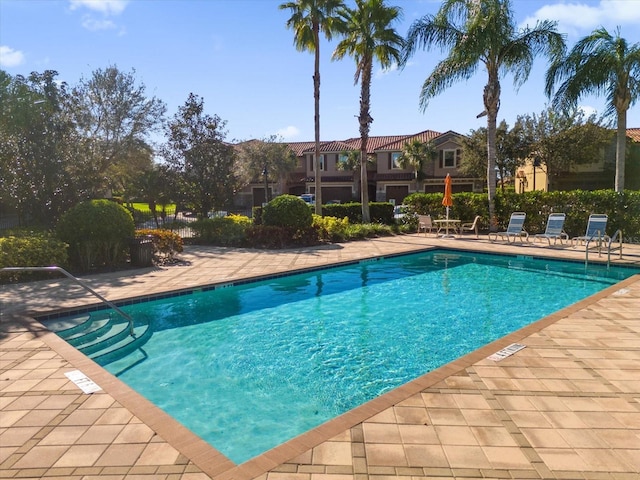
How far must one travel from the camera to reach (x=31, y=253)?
10.4 meters

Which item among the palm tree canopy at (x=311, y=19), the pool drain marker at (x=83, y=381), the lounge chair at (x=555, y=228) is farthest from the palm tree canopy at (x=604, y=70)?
the pool drain marker at (x=83, y=381)

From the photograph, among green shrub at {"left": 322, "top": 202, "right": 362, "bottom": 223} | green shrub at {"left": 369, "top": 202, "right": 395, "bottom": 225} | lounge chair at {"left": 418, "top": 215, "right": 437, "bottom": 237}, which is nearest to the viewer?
lounge chair at {"left": 418, "top": 215, "right": 437, "bottom": 237}

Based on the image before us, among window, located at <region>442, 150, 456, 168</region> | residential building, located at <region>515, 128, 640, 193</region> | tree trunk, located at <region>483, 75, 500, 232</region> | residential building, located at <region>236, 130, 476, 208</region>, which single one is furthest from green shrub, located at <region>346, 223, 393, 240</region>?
window, located at <region>442, 150, 456, 168</region>

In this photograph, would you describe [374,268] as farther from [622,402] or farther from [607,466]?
[607,466]

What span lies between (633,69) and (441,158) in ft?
74.5

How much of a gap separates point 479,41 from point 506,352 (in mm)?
14653

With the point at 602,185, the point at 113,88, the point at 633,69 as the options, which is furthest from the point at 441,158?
the point at 113,88

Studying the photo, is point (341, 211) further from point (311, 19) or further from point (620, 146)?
point (620, 146)

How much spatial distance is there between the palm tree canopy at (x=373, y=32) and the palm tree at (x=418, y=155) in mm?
17247

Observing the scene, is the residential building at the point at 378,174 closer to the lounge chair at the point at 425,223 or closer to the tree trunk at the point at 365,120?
the tree trunk at the point at 365,120

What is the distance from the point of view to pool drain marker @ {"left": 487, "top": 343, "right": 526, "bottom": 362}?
16.6 feet

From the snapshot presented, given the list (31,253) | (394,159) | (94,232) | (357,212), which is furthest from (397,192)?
(31,253)

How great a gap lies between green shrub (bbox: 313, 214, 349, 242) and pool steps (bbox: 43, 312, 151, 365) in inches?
403

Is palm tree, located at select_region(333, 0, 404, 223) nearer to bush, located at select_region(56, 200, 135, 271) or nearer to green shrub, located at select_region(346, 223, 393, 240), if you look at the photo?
green shrub, located at select_region(346, 223, 393, 240)
